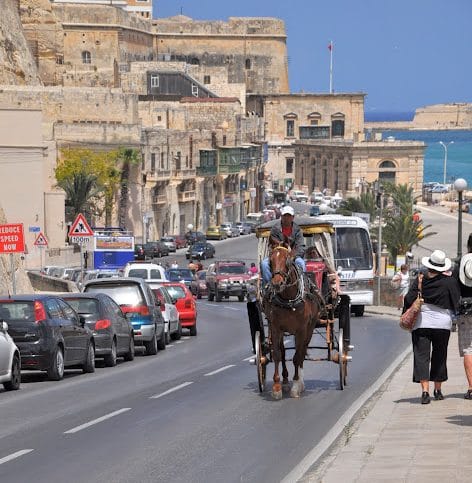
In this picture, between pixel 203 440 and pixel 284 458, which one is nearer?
pixel 284 458

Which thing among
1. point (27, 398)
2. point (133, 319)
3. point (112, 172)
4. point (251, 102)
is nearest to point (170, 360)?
point (133, 319)

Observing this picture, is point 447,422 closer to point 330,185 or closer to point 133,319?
point 133,319

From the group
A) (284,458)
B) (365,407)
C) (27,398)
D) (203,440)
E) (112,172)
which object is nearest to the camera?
(284,458)

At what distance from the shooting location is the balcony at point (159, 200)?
327ft

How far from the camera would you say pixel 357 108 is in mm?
181375

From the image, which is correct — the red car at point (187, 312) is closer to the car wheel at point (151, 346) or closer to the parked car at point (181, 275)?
the car wheel at point (151, 346)

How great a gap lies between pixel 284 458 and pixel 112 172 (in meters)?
77.2

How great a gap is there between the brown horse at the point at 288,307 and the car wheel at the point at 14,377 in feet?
15.2

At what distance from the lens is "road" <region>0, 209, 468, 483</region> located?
45.3 feet

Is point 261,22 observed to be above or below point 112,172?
above

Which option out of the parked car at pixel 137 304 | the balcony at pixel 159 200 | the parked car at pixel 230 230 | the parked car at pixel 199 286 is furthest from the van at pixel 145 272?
the parked car at pixel 230 230

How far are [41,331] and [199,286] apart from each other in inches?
1476

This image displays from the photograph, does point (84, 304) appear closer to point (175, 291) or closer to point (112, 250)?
point (175, 291)

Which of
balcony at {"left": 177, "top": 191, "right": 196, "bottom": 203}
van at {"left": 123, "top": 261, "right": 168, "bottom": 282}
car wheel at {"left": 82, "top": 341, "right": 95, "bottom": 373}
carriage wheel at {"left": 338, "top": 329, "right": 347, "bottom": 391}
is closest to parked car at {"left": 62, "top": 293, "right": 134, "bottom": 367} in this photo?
car wheel at {"left": 82, "top": 341, "right": 95, "bottom": 373}
